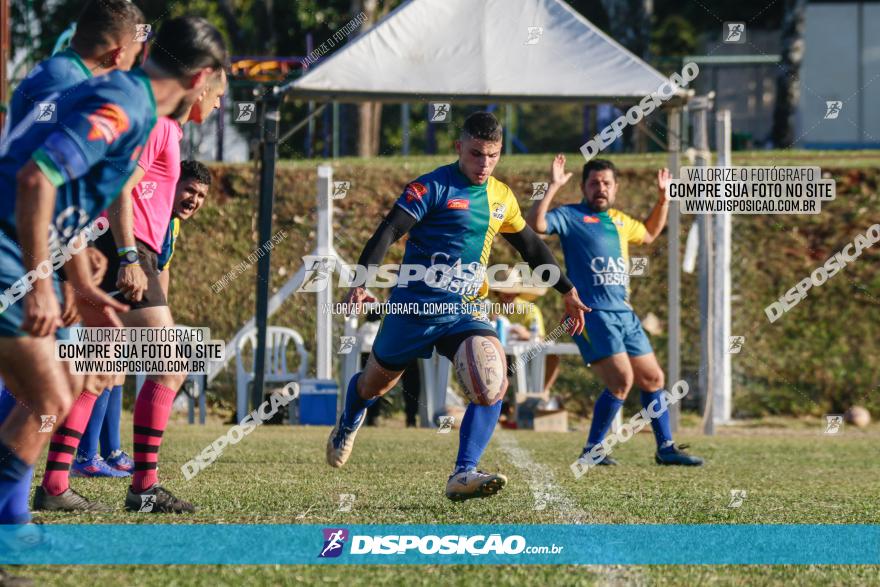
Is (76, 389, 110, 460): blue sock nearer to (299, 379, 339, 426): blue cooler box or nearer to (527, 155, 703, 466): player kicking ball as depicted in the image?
(527, 155, 703, 466): player kicking ball

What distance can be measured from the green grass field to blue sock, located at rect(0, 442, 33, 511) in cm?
29

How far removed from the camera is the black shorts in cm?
654

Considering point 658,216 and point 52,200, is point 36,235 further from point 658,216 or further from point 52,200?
point 658,216

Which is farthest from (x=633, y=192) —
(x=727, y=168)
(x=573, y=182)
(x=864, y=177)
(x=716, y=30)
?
(x=716, y=30)

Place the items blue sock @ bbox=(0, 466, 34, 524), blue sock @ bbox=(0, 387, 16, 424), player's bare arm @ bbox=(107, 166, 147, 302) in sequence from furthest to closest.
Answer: player's bare arm @ bbox=(107, 166, 147, 302) → blue sock @ bbox=(0, 387, 16, 424) → blue sock @ bbox=(0, 466, 34, 524)

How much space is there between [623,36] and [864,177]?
692 cm

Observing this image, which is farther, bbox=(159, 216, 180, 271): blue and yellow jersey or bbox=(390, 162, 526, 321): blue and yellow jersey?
bbox=(159, 216, 180, 271): blue and yellow jersey

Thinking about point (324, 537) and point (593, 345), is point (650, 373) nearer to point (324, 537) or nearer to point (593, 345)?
point (593, 345)

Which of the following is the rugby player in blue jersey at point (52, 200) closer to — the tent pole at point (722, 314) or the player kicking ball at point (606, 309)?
the player kicking ball at point (606, 309)

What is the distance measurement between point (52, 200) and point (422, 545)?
196 centimetres

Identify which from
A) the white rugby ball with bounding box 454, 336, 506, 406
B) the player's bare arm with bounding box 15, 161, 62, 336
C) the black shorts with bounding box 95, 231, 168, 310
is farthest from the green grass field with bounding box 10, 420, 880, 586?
the black shorts with bounding box 95, 231, 168, 310

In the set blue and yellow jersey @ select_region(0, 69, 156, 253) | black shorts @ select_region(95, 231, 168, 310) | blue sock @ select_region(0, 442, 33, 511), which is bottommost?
blue sock @ select_region(0, 442, 33, 511)

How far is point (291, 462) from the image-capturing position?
9625 mm

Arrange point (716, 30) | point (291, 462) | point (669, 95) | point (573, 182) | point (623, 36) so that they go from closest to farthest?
point (291, 462)
point (669, 95)
point (573, 182)
point (623, 36)
point (716, 30)
